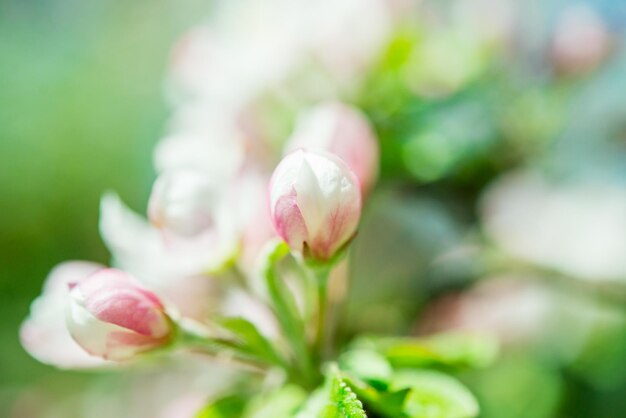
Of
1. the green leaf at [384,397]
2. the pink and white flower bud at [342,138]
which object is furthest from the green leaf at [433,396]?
the pink and white flower bud at [342,138]

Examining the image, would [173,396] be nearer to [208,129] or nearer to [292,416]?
[208,129]

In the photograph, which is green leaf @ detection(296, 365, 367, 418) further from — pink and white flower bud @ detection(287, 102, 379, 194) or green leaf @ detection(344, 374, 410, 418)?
pink and white flower bud @ detection(287, 102, 379, 194)

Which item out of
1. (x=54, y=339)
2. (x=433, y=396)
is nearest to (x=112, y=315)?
(x=54, y=339)

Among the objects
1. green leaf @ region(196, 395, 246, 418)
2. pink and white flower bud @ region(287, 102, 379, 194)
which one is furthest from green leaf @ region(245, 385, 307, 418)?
pink and white flower bud @ region(287, 102, 379, 194)

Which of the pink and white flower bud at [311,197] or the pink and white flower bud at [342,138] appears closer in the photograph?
the pink and white flower bud at [311,197]

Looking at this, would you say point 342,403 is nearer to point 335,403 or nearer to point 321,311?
point 335,403

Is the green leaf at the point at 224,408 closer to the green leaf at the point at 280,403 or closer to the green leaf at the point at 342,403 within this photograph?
the green leaf at the point at 280,403

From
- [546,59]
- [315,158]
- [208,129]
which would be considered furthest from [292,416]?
[546,59]
